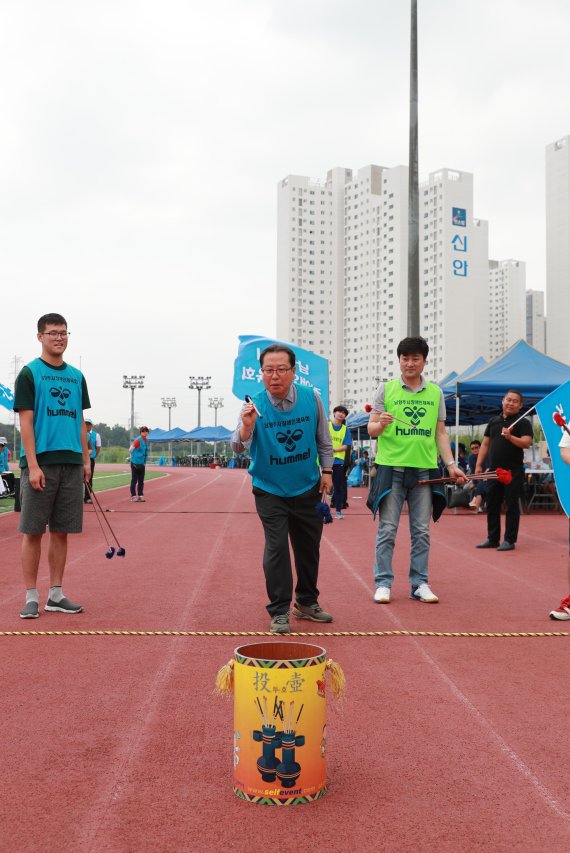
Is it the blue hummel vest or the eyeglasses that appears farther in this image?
the blue hummel vest

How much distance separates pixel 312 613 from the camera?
5.54 metres

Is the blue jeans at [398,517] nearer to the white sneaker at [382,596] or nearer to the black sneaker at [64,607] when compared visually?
the white sneaker at [382,596]

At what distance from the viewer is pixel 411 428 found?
6.24 metres

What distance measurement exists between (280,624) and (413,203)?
13009 mm

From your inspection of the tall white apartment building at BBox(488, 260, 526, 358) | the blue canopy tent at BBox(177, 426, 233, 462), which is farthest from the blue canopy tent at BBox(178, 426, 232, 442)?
the tall white apartment building at BBox(488, 260, 526, 358)

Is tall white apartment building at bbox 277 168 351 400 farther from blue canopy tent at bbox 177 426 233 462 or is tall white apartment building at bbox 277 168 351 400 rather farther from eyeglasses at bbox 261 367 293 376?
eyeglasses at bbox 261 367 293 376

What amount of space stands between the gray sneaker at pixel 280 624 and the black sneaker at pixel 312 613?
1.40 feet

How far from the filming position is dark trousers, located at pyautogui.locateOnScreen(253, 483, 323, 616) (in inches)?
202

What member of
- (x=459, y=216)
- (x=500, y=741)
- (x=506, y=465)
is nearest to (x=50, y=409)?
(x=500, y=741)

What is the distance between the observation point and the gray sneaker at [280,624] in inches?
198

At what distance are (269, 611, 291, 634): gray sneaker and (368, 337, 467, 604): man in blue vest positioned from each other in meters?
1.27

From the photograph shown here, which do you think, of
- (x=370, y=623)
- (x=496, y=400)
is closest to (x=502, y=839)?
(x=370, y=623)

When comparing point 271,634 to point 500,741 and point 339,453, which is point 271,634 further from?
point 339,453

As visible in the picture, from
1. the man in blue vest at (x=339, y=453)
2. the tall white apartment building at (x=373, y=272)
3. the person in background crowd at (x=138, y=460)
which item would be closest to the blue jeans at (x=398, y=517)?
the man in blue vest at (x=339, y=453)
